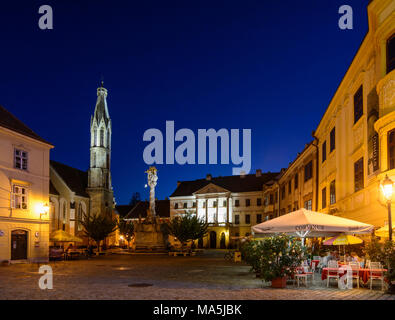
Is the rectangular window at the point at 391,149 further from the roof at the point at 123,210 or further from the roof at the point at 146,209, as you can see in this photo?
the roof at the point at 123,210

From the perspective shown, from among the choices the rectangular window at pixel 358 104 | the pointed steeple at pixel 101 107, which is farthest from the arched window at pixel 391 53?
the pointed steeple at pixel 101 107

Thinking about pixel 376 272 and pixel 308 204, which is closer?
pixel 376 272

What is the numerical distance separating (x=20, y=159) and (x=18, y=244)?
19.3 ft

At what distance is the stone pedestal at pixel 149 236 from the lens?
4550 cm

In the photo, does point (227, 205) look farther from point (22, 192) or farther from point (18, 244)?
point (18, 244)

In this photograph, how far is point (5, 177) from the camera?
92.8ft

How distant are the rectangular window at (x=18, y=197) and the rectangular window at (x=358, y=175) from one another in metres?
21.9

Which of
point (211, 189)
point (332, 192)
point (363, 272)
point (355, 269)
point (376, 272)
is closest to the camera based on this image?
point (376, 272)

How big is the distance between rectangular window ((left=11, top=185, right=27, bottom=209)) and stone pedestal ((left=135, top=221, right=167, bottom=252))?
1753cm

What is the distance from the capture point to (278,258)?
14836 mm

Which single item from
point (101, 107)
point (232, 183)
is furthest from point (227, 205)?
point (101, 107)

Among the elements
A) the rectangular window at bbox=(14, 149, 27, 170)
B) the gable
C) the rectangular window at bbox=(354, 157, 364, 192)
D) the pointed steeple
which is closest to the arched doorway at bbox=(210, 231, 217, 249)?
the gable
